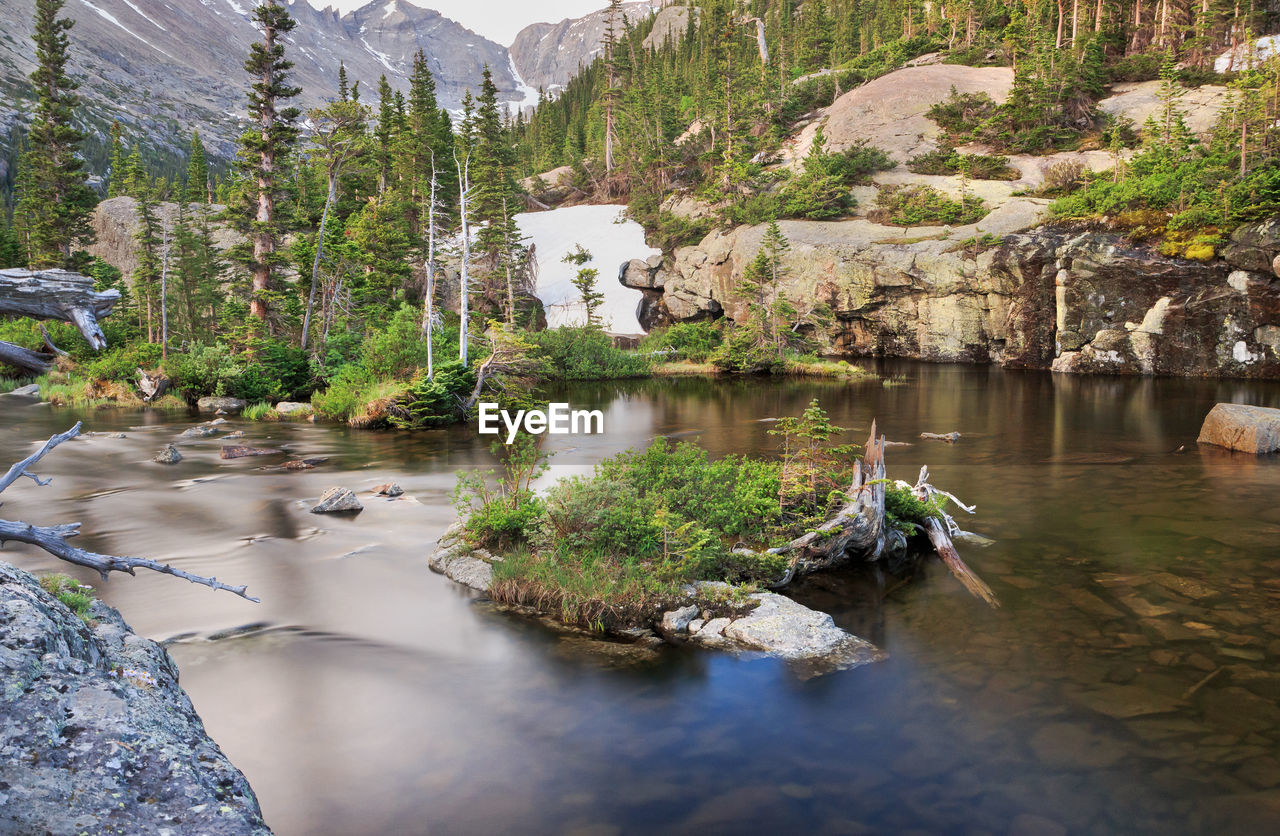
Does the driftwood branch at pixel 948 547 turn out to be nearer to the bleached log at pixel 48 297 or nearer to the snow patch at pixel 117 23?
the bleached log at pixel 48 297

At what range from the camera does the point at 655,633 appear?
26.6 feet

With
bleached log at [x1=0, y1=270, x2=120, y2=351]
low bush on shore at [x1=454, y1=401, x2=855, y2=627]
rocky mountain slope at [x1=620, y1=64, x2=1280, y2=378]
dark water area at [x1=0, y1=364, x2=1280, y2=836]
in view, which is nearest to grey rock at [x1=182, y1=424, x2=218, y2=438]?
bleached log at [x1=0, y1=270, x2=120, y2=351]

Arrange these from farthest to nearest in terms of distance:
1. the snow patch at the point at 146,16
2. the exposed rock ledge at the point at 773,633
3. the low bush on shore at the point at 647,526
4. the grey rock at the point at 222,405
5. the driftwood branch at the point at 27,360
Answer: the snow patch at the point at 146,16 → the driftwood branch at the point at 27,360 → the grey rock at the point at 222,405 → the low bush on shore at the point at 647,526 → the exposed rock ledge at the point at 773,633

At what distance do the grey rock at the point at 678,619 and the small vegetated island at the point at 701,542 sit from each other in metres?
0.01

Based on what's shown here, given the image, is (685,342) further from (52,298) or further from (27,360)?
(27,360)

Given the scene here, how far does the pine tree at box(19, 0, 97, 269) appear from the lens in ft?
111

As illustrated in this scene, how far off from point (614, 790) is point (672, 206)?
49733 mm

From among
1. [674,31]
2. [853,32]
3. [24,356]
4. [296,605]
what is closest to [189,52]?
[674,31]

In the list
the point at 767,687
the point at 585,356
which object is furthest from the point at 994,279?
the point at 767,687

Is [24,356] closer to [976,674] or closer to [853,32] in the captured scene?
[976,674]

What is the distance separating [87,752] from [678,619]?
6111 millimetres

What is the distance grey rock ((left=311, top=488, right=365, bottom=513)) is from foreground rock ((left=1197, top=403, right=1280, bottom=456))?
18.6 metres

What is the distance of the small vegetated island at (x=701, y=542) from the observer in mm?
8062

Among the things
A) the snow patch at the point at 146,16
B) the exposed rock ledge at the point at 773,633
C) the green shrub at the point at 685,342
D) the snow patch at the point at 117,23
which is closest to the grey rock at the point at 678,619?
the exposed rock ledge at the point at 773,633
